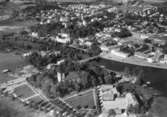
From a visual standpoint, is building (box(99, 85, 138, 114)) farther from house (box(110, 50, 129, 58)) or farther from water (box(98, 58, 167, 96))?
house (box(110, 50, 129, 58))

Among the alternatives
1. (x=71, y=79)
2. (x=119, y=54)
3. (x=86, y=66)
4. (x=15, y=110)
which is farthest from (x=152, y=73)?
(x=15, y=110)

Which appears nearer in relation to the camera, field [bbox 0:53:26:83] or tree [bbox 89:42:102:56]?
field [bbox 0:53:26:83]

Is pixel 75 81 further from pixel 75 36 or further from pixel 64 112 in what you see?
pixel 75 36

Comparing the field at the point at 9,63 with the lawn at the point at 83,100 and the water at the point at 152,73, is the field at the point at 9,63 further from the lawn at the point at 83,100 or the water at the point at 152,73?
the water at the point at 152,73

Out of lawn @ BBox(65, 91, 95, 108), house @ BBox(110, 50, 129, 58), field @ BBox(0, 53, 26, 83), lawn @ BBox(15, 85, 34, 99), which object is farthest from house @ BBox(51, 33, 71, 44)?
lawn @ BBox(65, 91, 95, 108)

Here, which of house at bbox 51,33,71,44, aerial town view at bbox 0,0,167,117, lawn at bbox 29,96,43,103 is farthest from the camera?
house at bbox 51,33,71,44

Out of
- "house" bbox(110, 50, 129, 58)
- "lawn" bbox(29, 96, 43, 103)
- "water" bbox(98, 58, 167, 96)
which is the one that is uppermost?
"house" bbox(110, 50, 129, 58)

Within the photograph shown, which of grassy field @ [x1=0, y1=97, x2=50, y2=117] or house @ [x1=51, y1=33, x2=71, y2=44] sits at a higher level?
house @ [x1=51, y1=33, x2=71, y2=44]

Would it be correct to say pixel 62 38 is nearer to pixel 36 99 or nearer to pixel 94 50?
pixel 94 50
